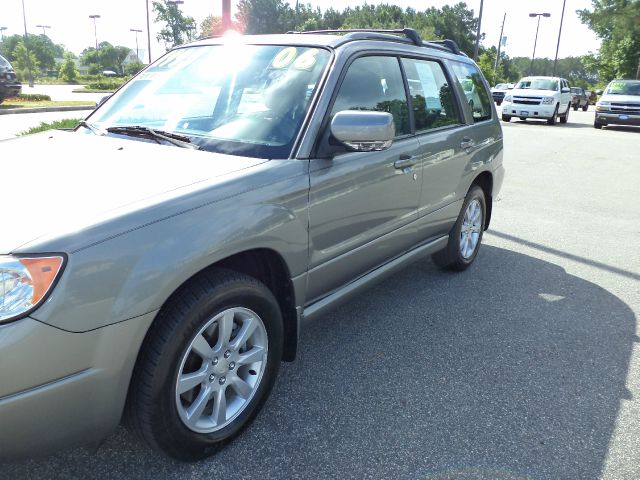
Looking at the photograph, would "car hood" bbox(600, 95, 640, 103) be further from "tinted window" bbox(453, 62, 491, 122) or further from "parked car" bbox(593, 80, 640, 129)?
"tinted window" bbox(453, 62, 491, 122)

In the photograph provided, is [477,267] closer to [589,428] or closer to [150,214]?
[589,428]

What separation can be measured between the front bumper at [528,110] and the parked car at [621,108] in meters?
1.61

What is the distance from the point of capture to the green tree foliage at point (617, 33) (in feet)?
136

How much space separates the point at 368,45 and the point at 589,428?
2345 mm

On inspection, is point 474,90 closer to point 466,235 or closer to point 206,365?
point 466,235

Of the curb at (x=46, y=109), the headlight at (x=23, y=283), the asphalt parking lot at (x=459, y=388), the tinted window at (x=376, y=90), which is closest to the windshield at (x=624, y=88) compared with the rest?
the asphalt parking lot at (x=459, y=388)

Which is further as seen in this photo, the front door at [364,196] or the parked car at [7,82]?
the parked car at [7,82]

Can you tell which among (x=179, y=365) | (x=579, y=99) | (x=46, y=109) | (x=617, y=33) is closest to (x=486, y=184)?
(x=179, y=365)

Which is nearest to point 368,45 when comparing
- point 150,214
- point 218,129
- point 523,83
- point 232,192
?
point 218,129

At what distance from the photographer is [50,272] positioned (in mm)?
1736

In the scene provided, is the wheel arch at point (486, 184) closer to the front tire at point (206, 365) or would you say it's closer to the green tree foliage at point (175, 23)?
the front tire at point (206, 365)

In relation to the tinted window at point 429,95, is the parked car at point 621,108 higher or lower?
lower

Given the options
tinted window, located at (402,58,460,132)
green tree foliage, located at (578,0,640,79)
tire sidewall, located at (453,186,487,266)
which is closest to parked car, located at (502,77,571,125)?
tire sidewall, located at (453,186,487,266)

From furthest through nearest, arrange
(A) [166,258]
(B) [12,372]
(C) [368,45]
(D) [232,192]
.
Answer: (C) [368,45] < (D) [232,192] < (A) [166,258] < (B) [12,372]
